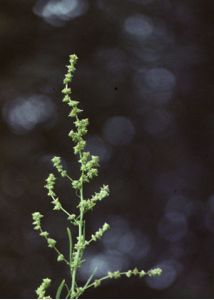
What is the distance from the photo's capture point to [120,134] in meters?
0.92

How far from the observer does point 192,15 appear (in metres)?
0.99

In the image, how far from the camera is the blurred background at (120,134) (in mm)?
859

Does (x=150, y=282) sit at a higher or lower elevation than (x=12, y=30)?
lower

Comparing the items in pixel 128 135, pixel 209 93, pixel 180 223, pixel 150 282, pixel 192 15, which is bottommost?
pixel 150 282

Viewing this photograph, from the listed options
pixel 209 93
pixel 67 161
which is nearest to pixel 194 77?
pixel 209 93

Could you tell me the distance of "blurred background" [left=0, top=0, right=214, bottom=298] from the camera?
0.86m

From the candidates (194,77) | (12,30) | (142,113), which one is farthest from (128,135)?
(12,30)

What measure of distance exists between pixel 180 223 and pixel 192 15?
38 cm

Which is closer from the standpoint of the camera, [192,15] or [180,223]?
[180,223]

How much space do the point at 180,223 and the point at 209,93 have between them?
9.3 inches

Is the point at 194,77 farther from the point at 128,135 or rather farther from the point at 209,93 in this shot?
the point at 128,135

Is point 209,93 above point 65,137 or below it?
above

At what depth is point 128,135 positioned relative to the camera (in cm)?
93

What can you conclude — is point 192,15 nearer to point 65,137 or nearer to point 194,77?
point 194,77
